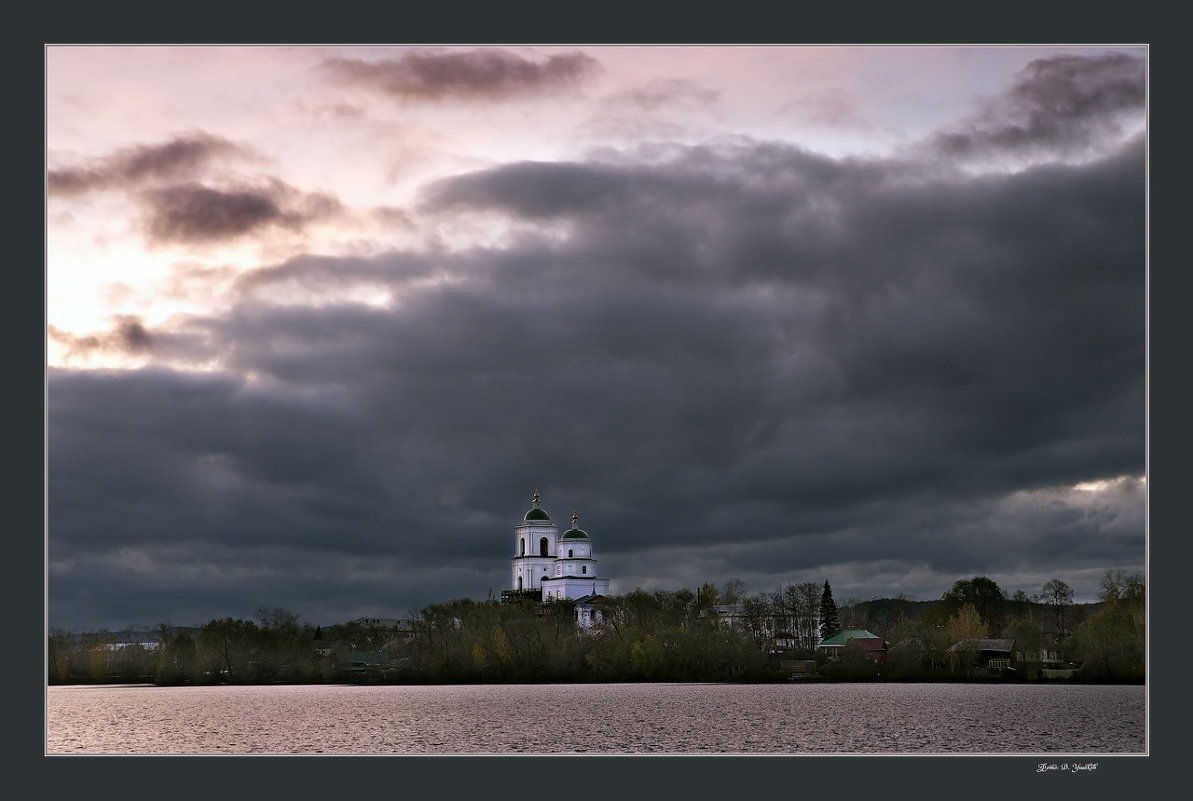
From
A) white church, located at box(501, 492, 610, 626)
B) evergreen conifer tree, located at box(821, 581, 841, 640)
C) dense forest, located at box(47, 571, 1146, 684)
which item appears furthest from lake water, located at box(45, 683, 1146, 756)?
white church, located at box(501, 492, 610, 626)

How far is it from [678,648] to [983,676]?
18490mm

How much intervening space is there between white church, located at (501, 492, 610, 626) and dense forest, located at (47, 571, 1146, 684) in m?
42.1

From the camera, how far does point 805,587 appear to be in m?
106

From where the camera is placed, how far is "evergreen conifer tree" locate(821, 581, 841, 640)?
11850cm

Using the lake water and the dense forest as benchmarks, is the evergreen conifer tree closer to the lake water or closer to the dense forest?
the dense forest

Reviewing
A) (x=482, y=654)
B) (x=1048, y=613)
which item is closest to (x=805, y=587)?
(x=1048, y=613)

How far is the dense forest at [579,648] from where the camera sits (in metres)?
87.4

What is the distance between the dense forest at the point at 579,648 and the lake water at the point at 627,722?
1008cm

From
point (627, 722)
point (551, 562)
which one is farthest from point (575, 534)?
point (627, 722)

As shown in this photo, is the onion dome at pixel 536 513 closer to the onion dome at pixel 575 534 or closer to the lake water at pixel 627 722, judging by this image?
the onion dome at pixel 575 534

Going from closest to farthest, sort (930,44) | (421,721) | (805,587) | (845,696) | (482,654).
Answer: (930,44) < (421,721) < (845,696) < (482,654) < (805,587)

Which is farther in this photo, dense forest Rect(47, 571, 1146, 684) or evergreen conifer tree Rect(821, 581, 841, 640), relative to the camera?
evergreen conifer tree Rect(821, 581, 841, 640)

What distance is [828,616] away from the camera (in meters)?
120

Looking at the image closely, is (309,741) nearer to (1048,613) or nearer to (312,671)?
(312,671)
